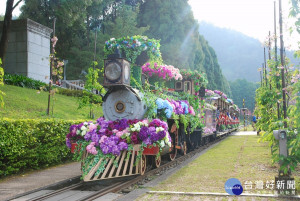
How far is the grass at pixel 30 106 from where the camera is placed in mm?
13440

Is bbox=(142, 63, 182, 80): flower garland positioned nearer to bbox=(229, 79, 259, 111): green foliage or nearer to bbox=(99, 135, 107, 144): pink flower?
bbox=(99, 135, 107, 144): pink flower

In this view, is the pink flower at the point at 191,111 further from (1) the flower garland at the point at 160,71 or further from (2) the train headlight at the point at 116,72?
(2) the train headlight at the point at 116,72

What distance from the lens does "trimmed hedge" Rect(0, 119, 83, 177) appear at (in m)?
8.04

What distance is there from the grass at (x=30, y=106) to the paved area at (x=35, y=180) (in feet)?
12.9

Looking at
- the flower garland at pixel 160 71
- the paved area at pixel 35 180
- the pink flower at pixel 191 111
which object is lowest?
the paved area at pixel 35 180

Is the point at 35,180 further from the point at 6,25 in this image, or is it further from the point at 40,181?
the point at 6,25

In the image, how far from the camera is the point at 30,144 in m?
8.96

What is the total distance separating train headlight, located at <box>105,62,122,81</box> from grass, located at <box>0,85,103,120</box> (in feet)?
19.2

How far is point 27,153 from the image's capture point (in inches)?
350

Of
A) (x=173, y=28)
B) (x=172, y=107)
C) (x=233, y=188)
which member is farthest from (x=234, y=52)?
(x=233, y=188)

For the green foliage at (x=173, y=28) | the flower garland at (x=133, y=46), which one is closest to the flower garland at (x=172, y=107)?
the flower garland at (x=133, y=46)

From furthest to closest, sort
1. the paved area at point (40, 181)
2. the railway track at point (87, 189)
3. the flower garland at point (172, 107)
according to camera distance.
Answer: the flower garland at point (172, 107) < the paved area at point (40, 181) < the railway track at point (87, 189)

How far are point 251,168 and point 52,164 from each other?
20.2ft

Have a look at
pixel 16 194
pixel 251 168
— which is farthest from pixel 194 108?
pixel 16 194
